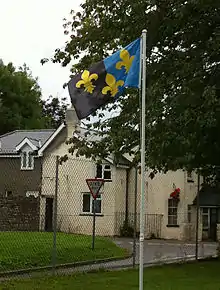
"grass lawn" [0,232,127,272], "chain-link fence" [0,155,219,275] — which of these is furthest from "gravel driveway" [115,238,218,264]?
"grass lawn" [0,232,127,272]

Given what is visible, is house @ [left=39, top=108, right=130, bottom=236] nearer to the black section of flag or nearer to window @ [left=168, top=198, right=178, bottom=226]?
window @ [left=168, top=198, right=178, bottom=226]

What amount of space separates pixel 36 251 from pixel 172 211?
21.6m

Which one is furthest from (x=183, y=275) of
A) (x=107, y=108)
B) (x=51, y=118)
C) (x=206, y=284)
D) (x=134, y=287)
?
(x=51, y=118)

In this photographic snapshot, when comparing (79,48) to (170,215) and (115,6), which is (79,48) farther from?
(170,215)

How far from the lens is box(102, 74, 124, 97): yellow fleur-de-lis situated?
1014cm

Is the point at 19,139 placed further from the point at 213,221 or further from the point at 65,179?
the point at 213,221

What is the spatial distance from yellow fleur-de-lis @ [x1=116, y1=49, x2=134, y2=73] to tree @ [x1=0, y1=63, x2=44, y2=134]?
2003 inches

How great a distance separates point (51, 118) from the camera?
2685 inches

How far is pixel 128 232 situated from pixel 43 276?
21799 mm

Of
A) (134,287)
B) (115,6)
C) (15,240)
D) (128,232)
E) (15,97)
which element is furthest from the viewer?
A: (15,97)

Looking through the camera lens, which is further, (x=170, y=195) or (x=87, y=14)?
(x=170, y=195)

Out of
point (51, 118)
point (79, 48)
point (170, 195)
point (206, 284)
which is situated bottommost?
point (206, 284)

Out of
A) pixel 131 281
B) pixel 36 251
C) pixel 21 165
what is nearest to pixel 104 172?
pixel 21 165

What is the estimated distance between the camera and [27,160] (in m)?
40.7
